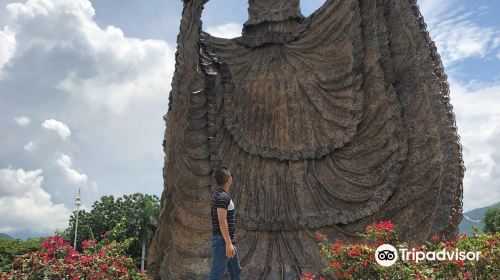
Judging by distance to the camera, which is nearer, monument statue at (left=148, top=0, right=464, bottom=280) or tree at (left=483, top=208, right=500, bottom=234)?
monument statue at (left=148, top=0, right=464, bottom=280)

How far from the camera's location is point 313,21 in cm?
970

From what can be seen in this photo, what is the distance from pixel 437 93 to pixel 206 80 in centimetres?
397

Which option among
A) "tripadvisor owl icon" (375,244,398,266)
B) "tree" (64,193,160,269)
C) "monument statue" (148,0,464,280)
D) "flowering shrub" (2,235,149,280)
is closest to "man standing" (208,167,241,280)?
"tripadvisor owl icon" (375,244,398,266)

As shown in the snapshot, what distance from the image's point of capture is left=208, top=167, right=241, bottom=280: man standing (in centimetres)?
468

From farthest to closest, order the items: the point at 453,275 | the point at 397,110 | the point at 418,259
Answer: the point at 397,110
the point at 418,259
the point at 453,275

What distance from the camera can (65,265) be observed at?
7.24 m

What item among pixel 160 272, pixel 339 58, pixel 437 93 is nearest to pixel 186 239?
pixel 160 272

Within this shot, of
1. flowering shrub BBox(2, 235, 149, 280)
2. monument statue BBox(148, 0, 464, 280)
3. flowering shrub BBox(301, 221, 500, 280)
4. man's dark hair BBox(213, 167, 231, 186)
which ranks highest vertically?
monument statue BBox(148, 0, 464, 280)

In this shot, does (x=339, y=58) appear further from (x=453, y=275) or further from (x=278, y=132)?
(x=453, y=275)

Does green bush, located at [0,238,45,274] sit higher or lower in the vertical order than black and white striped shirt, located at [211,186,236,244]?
higher

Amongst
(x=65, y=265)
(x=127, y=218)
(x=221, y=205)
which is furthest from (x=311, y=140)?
(x=127, y=218)

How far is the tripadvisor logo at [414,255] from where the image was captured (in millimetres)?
5555

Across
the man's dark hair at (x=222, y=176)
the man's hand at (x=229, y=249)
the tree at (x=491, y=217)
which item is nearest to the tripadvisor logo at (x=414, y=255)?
the man's hand at (x=229, y=249)

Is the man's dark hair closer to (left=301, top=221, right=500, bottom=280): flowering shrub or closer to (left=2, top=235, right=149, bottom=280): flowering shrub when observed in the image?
(left=301, top=221, right=500, bottom=280): flowering shrub
